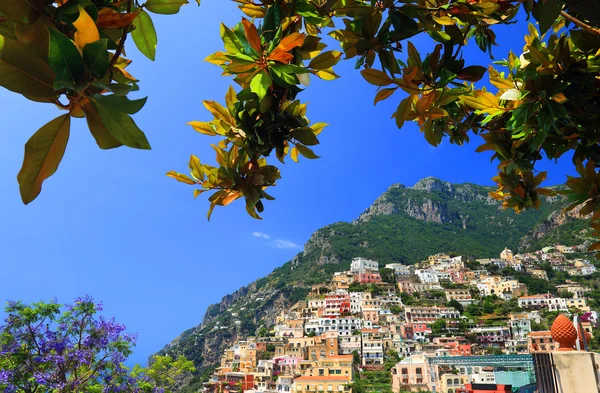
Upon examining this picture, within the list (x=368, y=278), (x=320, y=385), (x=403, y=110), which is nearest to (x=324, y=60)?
(x=403, y=110)

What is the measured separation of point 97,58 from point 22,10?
87 mm

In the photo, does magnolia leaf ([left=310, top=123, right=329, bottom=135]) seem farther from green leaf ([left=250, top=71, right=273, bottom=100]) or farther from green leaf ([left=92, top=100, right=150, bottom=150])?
green leaf ([left=92, top=100, right=150, bottom=150])

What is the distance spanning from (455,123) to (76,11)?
144 cm

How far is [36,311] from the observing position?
581 cm

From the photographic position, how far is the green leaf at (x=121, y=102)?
0.36 meters

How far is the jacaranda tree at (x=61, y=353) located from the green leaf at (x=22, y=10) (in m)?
6.59

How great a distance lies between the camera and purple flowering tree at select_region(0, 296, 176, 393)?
213 inches

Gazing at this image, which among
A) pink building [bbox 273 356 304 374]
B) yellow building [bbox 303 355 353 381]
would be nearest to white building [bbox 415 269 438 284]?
pink building [bbox 273 356 304 374]

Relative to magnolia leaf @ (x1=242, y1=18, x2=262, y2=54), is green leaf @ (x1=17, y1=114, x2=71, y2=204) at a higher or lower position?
lower

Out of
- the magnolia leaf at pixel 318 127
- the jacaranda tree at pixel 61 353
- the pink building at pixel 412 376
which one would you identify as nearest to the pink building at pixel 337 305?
the pink building at pixel 412 376

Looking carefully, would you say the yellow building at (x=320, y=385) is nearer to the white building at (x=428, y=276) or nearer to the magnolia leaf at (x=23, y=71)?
the white building at (x=428, y=276)

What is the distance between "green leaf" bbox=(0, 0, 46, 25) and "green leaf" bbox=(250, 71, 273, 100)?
0.88ft

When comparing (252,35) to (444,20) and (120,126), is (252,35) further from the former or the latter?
(444,20)

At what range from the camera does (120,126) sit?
14.9 inches
